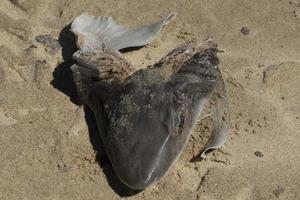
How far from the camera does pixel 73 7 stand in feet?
15.6

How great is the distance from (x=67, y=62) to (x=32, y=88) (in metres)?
0.35

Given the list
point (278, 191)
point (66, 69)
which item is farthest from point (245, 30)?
point (278, 191)

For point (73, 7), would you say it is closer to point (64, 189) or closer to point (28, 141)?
point (28, 141)

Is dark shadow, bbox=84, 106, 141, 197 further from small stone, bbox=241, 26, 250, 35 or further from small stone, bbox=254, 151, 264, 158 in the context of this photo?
small stone, bbox=241, 26, 250, 35

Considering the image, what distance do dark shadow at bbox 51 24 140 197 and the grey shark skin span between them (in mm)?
72

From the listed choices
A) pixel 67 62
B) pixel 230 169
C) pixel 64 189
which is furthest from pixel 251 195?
pixel 67 62

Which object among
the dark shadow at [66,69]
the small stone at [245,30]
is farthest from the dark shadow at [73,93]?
the small stone at [245,30]

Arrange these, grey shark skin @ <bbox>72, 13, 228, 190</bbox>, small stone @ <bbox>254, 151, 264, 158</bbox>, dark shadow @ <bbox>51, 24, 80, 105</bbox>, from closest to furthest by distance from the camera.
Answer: grey shark skin @ <bbox>72, 13, 228, 190</bbox>
small stone @ <bbox>254, 151, 264, 158</bbox>
dark shadow @ <bbox>51, 24, 80, 105</bbox>

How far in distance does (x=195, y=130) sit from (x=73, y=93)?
827 mm

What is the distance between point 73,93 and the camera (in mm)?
4066

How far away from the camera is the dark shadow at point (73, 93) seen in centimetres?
353

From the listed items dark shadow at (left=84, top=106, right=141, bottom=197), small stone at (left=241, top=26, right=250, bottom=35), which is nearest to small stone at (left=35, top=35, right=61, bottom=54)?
dark shadow at (left=84, top=106, right=141, bottom=197)

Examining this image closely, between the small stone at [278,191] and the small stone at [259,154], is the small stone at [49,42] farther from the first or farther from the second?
the small stone at [278,191]

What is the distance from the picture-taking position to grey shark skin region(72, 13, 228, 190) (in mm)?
3406
